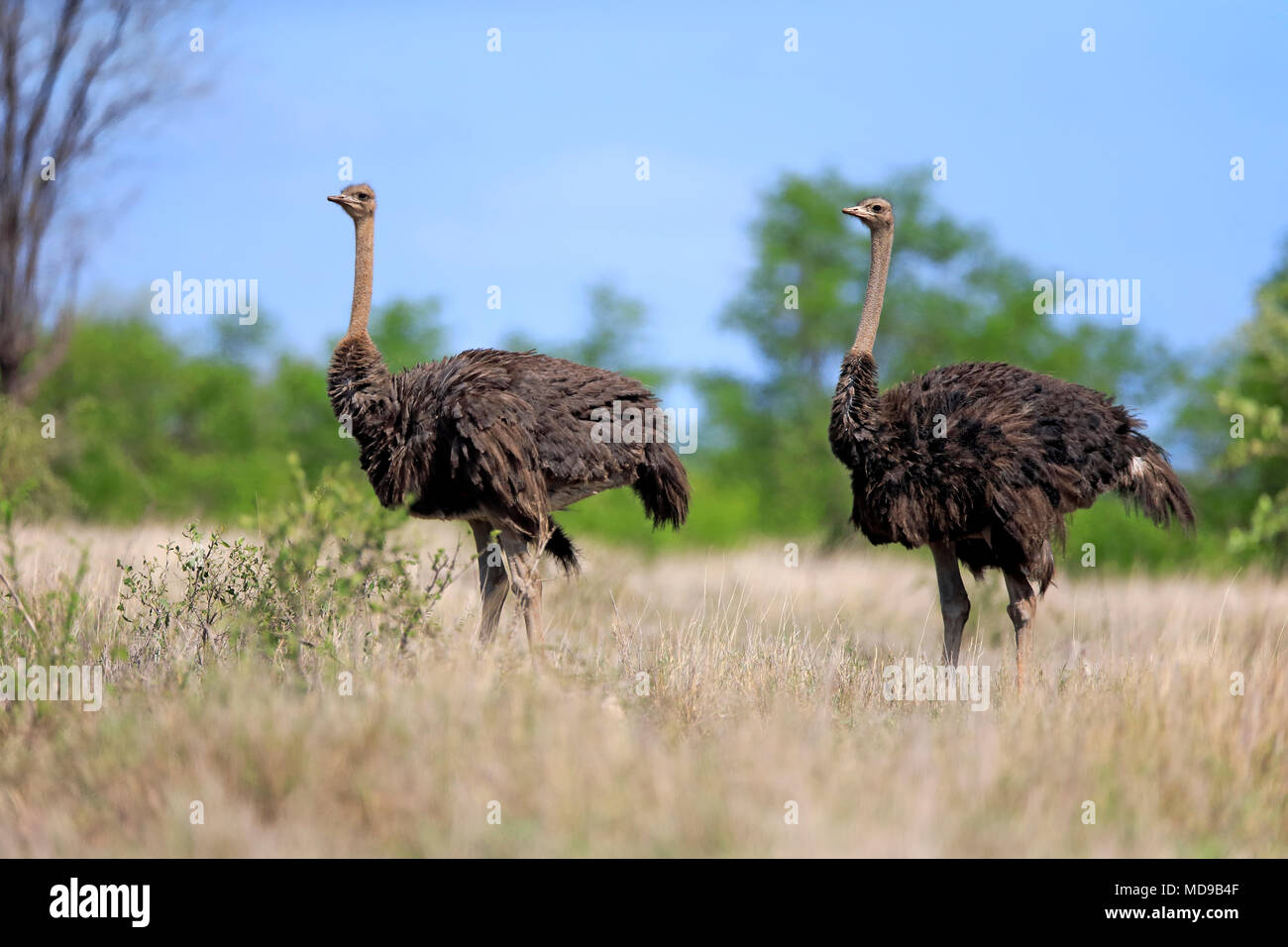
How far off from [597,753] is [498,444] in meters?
2.91

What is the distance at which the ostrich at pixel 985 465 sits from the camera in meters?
7.74

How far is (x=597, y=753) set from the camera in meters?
4.93

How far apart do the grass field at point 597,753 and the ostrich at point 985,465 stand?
0.80 metres

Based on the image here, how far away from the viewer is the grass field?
4.60 meters

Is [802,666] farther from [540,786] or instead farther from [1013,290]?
[1013,290]

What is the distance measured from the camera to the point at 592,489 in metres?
8.38

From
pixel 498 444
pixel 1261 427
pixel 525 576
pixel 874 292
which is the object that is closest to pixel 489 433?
pixel 498 444

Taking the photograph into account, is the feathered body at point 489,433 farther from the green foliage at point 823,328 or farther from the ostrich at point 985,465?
the green foliage at point 823,328

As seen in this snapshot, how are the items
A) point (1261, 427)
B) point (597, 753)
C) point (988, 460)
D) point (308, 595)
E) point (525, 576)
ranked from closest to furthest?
point (597, 753)
point (308, 595)
point (988, 460)
point (525, 576)
point (1261, 427)

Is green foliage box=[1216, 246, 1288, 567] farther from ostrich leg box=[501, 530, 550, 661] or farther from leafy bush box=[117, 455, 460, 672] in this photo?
leafy bush box=[117, 455, 460, 672]

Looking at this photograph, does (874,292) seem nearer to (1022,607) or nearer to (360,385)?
(1022,607)

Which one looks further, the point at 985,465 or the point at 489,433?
the point at 985,465

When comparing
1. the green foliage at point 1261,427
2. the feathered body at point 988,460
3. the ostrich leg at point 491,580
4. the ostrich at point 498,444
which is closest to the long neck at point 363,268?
the ostrich at point 498,444

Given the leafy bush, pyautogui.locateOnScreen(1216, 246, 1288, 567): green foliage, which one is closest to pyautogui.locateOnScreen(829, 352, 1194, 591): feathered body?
pyautogui.locateOnScreen(1216, 246, 1288, 567): green foliage
